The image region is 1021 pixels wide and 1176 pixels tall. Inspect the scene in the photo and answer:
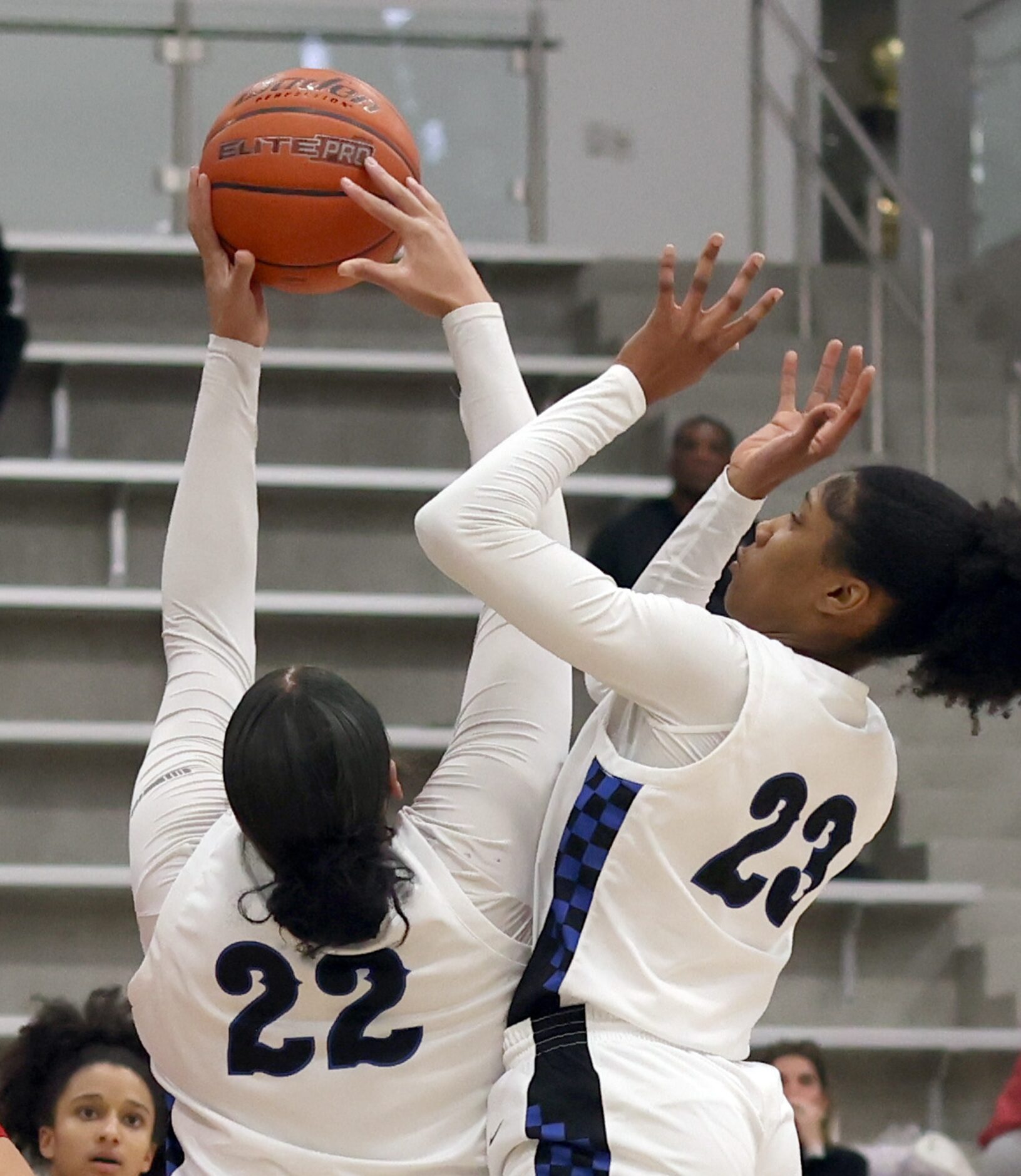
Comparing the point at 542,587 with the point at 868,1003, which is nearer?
the point at 542,587

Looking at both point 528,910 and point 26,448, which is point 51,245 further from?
point 528,910

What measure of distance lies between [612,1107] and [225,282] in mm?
914

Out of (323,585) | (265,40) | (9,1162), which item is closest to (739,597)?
(9,1162)

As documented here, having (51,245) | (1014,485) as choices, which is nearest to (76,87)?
(51,245)

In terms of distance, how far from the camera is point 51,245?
5531 mm

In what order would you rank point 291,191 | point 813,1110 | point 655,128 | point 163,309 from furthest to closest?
1. point 655,128
2. point 163,309
3. point 813,1110
4. point 291,191

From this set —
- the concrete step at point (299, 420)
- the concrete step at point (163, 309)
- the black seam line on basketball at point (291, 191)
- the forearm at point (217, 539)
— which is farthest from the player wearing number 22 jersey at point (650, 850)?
the concrete step at point (163, 309)

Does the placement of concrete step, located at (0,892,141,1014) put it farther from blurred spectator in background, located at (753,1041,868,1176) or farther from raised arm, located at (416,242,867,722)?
raised arm, located at (416,242,867,722)

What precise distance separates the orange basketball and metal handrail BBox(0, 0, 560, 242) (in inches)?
137

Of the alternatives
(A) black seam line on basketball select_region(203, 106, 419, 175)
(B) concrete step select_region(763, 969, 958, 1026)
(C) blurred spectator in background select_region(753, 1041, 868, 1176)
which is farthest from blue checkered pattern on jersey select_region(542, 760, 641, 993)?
(B) concrete step select_region(763, 969, 958, 1026)

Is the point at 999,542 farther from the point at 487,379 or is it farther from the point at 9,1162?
the point at 9,1162

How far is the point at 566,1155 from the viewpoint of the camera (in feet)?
5.44

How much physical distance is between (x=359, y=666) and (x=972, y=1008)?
5.73ft

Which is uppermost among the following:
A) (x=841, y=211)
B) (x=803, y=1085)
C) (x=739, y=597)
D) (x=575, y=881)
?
(x=841, y=211)
